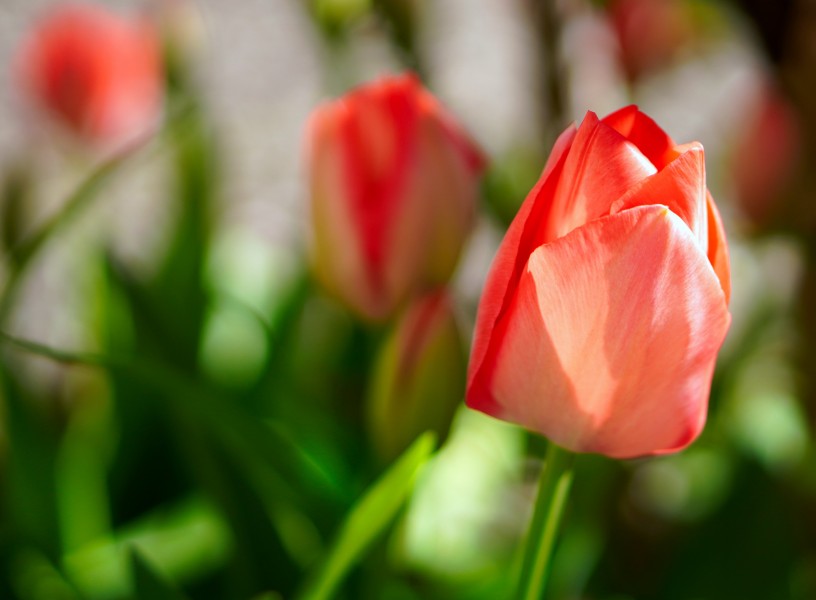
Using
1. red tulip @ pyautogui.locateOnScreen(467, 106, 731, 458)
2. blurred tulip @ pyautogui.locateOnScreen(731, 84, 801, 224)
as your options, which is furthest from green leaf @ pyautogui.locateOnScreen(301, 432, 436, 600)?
blurred tulip @ pyautogui.locateOnScreen(731, 84, 801, 224)

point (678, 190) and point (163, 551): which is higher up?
point (678, 190)

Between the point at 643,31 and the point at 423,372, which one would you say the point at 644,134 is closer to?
the point at 423,372

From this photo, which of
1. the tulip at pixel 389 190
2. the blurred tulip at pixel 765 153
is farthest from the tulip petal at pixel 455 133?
the blurred tulip at pixel 765 153

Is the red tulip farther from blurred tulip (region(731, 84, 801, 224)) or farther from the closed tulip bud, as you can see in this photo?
blurred tulip (region(731, 84, 801, 224))

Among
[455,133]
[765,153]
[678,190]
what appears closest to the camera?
[678,190]

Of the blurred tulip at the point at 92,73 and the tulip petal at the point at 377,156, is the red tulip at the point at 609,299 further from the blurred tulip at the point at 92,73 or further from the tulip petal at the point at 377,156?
the blurred tulip at the point at 92,73

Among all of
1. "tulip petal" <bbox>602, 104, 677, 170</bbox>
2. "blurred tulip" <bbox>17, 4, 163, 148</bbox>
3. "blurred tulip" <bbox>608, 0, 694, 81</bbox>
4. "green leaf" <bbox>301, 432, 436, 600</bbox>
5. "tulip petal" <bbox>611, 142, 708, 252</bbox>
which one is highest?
"blurred tulip" <bbox>17, 4, 163, 148</bbox>

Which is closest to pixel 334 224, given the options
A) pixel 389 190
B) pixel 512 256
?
pixel 389 190

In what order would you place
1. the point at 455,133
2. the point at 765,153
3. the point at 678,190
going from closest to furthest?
the point at 678,190
the point at 455,133
the point at 765,153
